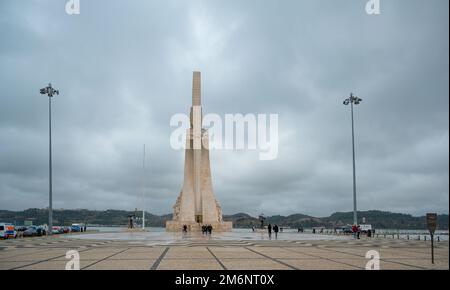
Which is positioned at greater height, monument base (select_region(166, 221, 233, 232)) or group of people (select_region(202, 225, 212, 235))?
group of people (select_region(202, 225, 212, 235))

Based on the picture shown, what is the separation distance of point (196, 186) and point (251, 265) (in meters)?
39.5

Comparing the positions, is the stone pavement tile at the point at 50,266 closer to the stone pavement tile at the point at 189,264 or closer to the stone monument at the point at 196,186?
the stone pavement tile at the point at 189,264

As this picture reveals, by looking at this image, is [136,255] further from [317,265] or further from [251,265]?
[317,265]

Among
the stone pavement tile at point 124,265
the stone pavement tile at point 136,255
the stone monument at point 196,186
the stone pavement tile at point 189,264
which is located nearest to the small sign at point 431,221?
the stone pavement tile at point 189,264

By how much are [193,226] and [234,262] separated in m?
35.0

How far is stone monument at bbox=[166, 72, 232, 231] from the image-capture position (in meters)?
48.3

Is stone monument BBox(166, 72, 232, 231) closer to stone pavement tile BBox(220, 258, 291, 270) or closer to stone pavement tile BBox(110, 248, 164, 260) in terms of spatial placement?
stone pavement tile BBox(110, 248, 164, 260)

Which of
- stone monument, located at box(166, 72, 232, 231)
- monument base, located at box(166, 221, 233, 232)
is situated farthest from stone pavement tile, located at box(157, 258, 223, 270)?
stone monument, located at box(166, 72, 232, 231)

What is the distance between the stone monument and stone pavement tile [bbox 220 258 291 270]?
34.8 metres

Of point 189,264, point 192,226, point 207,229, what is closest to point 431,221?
point 189,264

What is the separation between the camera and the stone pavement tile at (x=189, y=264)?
11100 millimetres

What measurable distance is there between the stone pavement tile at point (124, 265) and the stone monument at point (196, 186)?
114 feet
